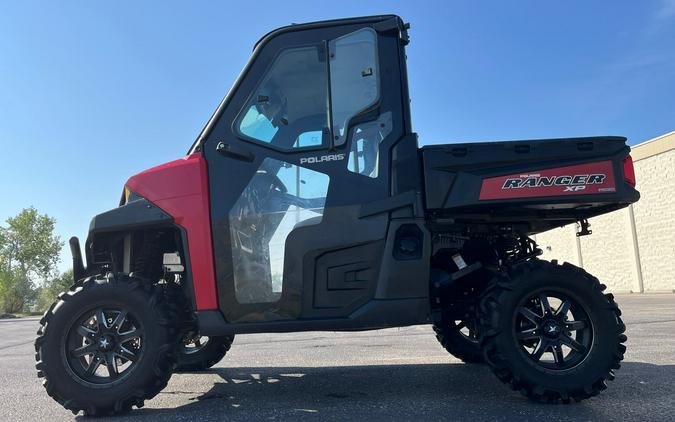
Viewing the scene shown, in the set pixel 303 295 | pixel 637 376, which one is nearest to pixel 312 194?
pixel 303 295

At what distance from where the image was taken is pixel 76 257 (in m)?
3.92

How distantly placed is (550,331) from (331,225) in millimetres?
1745

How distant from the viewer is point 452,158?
3.51m

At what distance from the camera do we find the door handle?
141 inches

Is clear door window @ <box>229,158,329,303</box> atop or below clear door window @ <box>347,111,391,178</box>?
below

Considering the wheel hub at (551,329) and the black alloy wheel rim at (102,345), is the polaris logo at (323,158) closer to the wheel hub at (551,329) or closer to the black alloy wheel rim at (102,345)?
the black alloy wheel rim at (102,345)

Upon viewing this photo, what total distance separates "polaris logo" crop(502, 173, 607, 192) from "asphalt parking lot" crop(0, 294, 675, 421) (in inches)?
59.9

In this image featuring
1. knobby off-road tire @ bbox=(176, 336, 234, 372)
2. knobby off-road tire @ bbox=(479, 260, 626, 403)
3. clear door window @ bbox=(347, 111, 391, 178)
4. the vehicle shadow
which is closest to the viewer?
the vehicle shadow

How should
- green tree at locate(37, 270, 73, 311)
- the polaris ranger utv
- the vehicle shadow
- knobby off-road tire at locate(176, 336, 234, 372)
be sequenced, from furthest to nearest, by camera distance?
green tree at locate(37, 270, 73, 311) < knobby off-road tire at locate(176, 336, 234, 372) < the polaris ranger utv < the vehicle shadow

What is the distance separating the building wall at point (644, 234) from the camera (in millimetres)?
23547

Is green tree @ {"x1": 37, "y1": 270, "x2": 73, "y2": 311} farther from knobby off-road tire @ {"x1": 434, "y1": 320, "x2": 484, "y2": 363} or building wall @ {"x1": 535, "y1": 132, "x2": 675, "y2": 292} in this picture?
knobby off-road tire @ {"x1": 434, "y1": 320, "x2": 484, "y2": 363}

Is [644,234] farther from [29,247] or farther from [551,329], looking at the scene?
[29,247]

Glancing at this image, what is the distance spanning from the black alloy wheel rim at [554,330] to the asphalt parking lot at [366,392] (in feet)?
1.04

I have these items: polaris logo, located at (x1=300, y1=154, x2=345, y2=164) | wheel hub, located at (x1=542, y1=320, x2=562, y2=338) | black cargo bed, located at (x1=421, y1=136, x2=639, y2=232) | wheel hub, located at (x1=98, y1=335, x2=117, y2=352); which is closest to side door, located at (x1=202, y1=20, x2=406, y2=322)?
polaris logo, located at (x1=300, y1=154, x2=345, y2=164)
